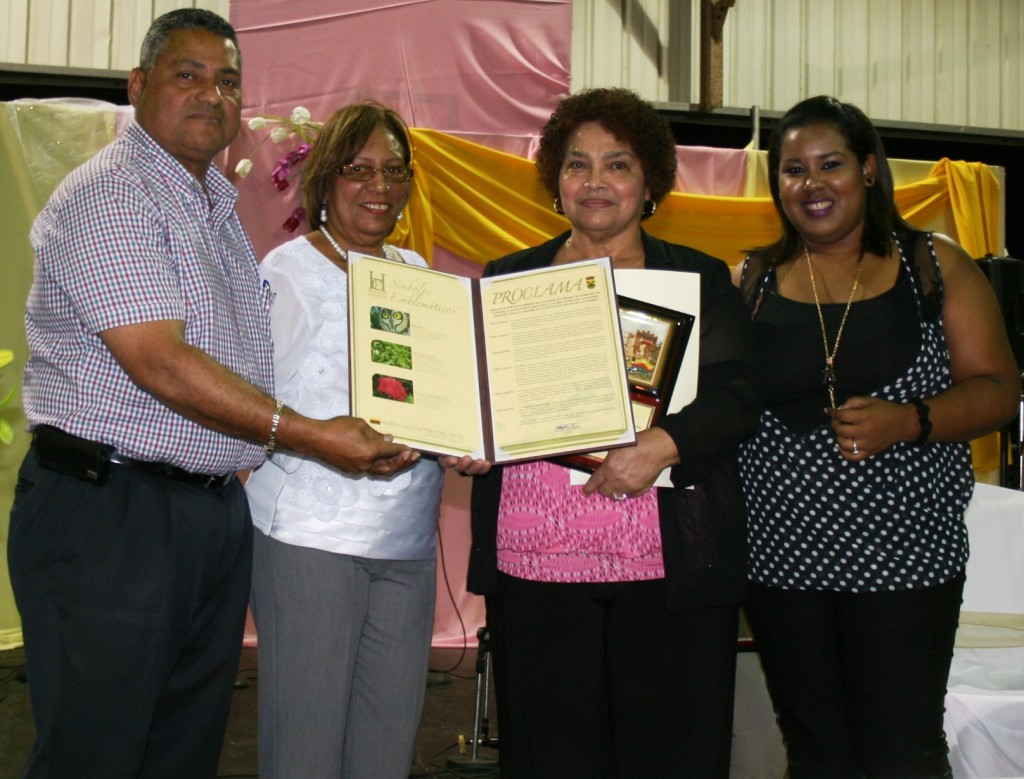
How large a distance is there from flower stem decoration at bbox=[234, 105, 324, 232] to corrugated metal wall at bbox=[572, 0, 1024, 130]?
9.38ft

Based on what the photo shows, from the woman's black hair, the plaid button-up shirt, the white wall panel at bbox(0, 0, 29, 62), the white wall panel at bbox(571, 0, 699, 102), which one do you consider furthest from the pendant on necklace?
the white wall panel at bbox(0, 0, 29, 62)

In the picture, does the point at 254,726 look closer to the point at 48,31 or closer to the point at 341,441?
the point at 341,441

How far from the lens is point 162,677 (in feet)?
6.26

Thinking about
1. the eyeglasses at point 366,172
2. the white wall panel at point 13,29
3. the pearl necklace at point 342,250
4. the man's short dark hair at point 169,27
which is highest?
the white wall panel at point 13,29

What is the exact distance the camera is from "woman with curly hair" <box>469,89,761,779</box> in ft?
6.40

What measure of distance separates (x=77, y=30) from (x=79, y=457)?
20.1ft

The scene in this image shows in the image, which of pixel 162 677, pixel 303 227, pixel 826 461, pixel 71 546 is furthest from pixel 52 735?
pixel 303 227

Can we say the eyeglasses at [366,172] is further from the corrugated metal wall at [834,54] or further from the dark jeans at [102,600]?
the corrugated metal wall at [834,54]

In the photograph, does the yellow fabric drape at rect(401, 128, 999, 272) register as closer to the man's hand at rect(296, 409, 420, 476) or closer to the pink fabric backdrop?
the pink fabric backdrop

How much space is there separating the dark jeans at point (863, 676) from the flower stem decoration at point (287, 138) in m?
3.37

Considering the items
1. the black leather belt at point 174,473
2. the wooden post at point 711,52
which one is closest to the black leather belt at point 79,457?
the black leather belt at point 174,473

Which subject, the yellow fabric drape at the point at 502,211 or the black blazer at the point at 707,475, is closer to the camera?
the black blazer at the point at 707,475

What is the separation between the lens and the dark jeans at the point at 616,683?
1.95 meters

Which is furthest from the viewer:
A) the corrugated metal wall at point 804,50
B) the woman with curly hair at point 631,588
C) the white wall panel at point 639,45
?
the white wall panel at point 639,45
